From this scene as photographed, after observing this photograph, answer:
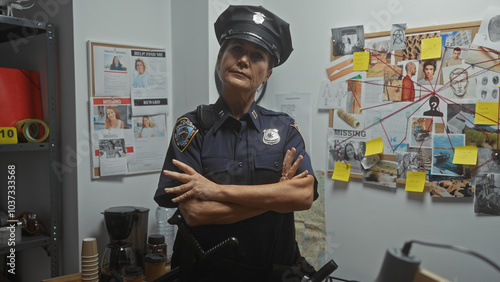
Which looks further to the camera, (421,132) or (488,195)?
(421,132)

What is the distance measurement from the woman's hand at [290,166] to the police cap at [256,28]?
1.01ft

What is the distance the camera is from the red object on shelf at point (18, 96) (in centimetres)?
171

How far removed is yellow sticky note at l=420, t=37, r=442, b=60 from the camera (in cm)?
170

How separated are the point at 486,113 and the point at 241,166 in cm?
109

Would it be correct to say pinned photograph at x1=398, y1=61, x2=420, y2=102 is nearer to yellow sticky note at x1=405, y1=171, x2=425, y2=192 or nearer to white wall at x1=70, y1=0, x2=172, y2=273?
yellow sticky note at x1=405, y1=171, x2=425, y2=192

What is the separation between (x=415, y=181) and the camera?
1.78 metres

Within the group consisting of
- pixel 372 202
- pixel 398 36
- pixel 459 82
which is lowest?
pixel 372 202

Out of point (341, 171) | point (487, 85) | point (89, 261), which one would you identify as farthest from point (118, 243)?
point (487, 85)

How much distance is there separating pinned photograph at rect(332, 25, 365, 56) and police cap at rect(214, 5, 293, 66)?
82 cm

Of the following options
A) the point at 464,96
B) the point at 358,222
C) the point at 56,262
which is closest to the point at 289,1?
the point at 464,96

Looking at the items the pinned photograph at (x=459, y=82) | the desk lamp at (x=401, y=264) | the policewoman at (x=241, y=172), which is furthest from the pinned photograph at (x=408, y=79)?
Result: the desk lamp at (x=401, y=264)

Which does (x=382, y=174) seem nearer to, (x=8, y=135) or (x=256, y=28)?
(x=256, y=28)

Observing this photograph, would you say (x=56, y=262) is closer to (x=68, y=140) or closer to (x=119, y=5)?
(x=68, y=140)

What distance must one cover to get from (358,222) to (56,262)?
1466mm
